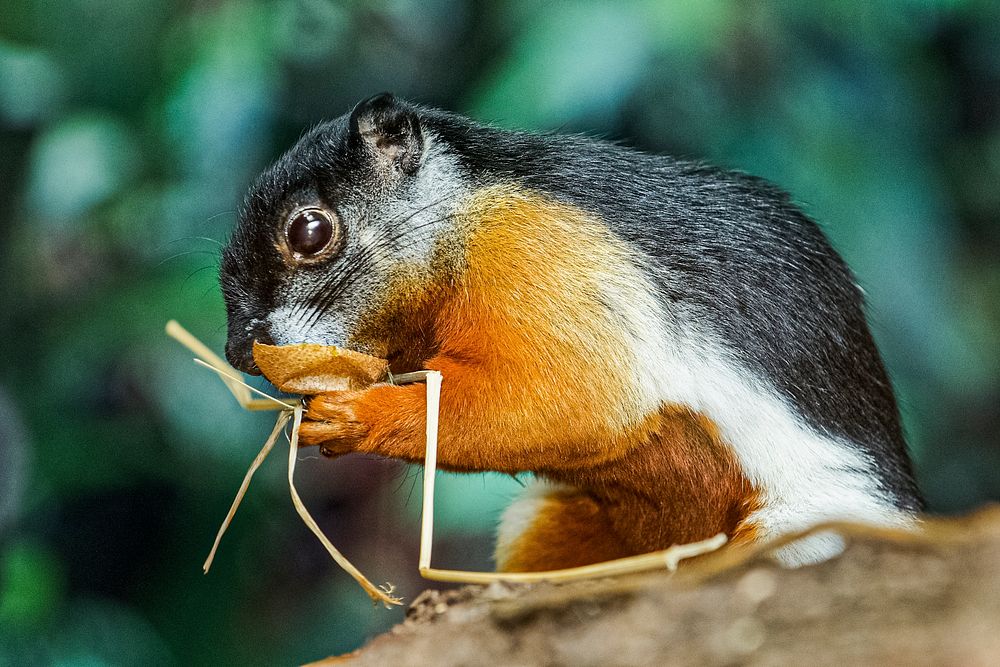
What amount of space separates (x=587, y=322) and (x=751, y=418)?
417 millimetres

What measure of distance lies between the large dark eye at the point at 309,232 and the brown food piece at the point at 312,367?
0.34m

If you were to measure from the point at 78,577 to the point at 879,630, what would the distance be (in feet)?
12.4

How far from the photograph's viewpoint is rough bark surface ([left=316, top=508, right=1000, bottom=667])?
114 centimetres

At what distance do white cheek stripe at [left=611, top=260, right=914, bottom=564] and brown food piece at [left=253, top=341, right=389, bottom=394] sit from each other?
1.92 ft

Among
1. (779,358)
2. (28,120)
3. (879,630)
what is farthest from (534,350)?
(28,120)

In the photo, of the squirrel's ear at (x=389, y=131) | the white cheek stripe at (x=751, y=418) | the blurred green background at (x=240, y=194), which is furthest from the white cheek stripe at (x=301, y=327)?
the blurred green background at (x=240, y=194)

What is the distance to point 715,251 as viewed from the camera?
220cm

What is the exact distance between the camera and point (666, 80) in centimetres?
337

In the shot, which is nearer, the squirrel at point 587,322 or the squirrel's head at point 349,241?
the squirrel at point 587,322

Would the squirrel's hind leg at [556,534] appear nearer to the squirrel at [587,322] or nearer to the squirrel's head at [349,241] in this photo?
the squirrel at [587,322]

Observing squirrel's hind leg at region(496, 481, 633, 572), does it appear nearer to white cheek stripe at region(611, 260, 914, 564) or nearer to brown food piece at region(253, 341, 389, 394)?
white cheek stripe at region(611, 260, 914, 564)

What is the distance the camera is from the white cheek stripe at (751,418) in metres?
2.04

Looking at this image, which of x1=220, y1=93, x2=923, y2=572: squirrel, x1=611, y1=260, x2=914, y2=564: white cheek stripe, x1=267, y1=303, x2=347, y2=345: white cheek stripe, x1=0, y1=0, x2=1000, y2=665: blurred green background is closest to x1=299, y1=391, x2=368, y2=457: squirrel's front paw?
x1=220, y1=93, x2=923, y2=572: squirrel

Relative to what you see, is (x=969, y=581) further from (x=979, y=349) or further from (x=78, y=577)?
(x=78, y=577)
